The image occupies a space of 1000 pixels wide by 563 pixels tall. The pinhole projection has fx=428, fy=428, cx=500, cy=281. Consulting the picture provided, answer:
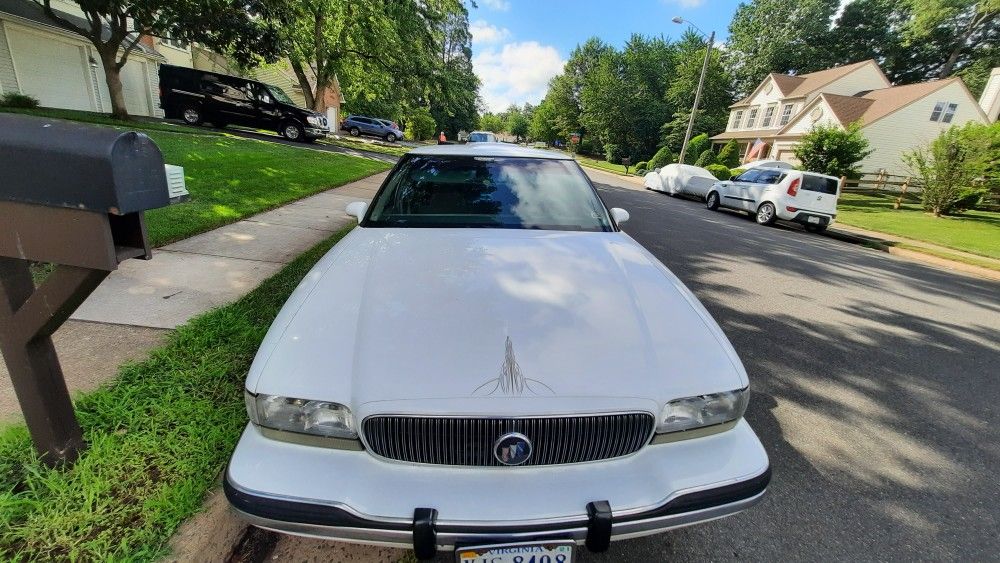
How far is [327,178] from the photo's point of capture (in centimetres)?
961

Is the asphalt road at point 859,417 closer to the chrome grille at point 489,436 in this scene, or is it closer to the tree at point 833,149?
the chrome grille at point 489,436

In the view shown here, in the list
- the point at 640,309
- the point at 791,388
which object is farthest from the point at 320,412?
the point at 791,388

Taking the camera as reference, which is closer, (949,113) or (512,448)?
(512,448)

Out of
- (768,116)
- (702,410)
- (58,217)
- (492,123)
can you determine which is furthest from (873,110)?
(492,123)

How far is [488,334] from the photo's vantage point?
61.4 inches

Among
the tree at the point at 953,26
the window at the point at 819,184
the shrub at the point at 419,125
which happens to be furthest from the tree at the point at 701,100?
the window at the point at 819,184

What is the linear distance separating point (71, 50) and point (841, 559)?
2601cm

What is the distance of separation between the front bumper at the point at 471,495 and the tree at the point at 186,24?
14.1m

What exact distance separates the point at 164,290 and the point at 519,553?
138 inches

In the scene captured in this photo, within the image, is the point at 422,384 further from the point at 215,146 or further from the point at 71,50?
the point at 71,50

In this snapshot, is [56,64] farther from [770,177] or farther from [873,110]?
[873,110]

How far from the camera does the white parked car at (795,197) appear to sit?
1070 centimetres

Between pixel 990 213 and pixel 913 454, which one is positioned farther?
pixel 990 213

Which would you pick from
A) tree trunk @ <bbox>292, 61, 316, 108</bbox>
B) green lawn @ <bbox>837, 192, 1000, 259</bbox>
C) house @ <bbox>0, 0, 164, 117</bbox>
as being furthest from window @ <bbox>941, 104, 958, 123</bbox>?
house @ <bbox>0, 0, 164, 117</bbox>
